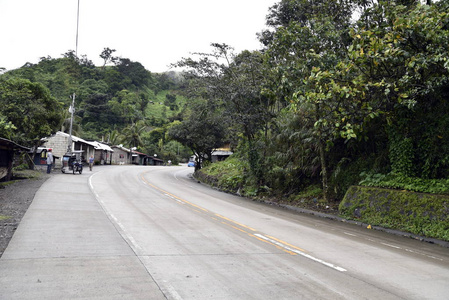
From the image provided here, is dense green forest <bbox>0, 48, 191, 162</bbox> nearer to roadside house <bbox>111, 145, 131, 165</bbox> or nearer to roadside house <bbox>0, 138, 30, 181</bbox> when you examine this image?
roadside house <bbox>111, 145, 131, 165</bbox>

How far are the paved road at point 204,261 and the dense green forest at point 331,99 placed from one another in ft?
14.9

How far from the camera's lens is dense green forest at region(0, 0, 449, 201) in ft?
36.9

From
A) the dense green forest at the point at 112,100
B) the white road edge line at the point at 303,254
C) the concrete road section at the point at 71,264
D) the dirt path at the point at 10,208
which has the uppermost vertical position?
the dense green forest at the point at 112,100

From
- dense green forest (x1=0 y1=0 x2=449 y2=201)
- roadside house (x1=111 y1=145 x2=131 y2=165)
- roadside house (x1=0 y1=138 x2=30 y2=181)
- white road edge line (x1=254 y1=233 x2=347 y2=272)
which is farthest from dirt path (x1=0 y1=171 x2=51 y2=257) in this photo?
roadside house (x1=111 y1=145 x2=131 y2=165)

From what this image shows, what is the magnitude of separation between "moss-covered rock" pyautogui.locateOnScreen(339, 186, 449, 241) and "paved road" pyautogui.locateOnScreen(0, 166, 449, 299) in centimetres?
98

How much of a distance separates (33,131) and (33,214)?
70.5 ft

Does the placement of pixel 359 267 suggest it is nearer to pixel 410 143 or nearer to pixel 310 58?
pixel 410 143

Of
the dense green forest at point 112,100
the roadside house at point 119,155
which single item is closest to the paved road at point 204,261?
the dense green forest at point 112,100

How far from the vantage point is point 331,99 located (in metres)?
15.1

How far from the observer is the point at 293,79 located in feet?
52.7

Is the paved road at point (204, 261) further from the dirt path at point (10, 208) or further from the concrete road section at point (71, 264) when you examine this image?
the dirt path at point (10, 208)

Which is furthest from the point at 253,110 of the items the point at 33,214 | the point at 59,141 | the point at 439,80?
the point at 59,141

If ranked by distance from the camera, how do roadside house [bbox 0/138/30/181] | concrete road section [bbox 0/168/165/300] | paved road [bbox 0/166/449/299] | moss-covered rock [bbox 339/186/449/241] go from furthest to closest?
roadside house [bbox 0/138/30/181], moss-covered rock [bbox 339/186/449/241], paved road [bbox 0/166/449/299], concrete road section [bbox 0/168/165/300]

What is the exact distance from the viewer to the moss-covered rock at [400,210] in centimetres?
1055
